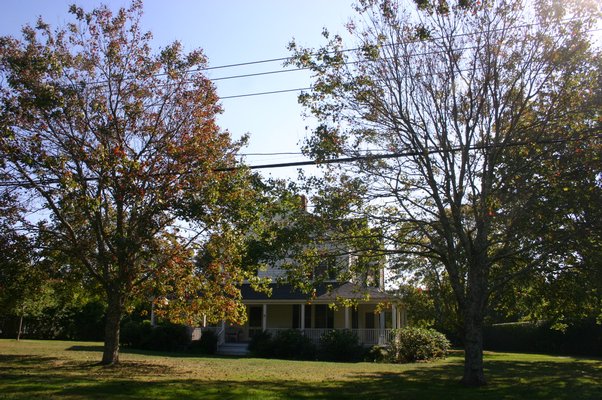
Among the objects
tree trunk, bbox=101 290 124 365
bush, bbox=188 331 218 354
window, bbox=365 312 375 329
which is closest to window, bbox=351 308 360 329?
window, bbox=365 312 375 329

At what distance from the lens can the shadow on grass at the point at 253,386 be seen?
1194cm

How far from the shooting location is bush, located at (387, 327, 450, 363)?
87.1 ft

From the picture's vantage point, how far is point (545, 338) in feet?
122

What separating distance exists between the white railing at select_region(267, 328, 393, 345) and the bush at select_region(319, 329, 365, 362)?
1588mm

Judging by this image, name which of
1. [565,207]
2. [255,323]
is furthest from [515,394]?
[255,323]

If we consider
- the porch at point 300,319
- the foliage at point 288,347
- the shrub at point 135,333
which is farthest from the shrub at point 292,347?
the shrub at point 135,333

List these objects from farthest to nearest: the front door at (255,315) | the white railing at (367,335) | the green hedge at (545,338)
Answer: the front door at (255,315)
the green hedge at (545,338)
the white railing at (367,335)

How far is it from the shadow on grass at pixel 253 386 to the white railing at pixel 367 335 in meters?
11.0

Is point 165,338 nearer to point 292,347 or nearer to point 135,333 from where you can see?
point 135,333

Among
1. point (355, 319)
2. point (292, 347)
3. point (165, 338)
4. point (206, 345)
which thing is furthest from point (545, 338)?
point (165, 338)

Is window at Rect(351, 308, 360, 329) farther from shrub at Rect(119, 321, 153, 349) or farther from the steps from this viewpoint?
shrub at Rect(119, 321, 153, 349)

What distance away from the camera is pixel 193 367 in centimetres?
1920

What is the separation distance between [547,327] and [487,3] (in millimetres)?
28964

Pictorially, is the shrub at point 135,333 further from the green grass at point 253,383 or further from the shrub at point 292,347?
the green grass at point 253,383
